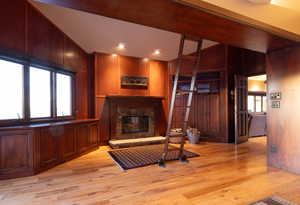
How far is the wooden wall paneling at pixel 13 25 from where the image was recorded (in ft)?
8.34

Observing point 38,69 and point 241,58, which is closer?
point 38,69

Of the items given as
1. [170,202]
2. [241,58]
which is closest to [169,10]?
[170,202]

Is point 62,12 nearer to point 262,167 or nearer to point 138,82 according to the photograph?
point 138,82

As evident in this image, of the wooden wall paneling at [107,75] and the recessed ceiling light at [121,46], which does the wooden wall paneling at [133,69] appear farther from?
the recessed ceiling light at [121,46]

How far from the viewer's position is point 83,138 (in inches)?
154

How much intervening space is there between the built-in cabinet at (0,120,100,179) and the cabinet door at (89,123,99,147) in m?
0.55

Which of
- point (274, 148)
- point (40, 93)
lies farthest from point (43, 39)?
point (274, 148)

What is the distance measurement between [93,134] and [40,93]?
1.61 meters

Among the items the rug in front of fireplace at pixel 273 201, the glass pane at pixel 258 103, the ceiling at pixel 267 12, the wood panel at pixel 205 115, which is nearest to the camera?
the ceiling at pixel 267 12

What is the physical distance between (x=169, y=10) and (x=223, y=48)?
404cm

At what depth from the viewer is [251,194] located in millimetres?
2119

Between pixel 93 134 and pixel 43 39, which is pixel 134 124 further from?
pixel 43 39

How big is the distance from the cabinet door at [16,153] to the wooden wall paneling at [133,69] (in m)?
2.85

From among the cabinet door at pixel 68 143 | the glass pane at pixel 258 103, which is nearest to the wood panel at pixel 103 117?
the cabinet door at pixel 68 143
